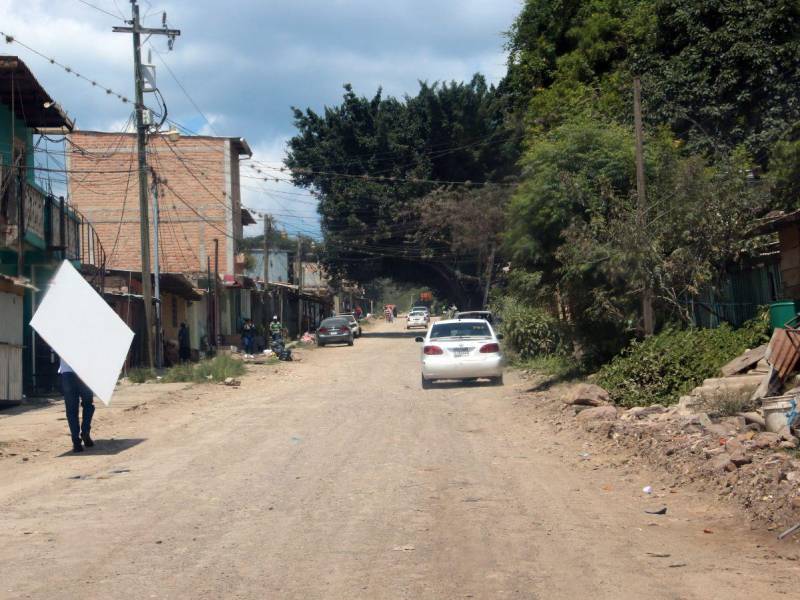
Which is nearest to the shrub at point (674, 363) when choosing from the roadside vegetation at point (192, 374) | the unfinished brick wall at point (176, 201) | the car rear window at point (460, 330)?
the car rear window at point (460, 330)

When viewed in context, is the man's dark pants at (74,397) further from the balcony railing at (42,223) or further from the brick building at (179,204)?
the brick building at (179,204)

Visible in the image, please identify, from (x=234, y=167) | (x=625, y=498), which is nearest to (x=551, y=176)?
(x=625, y=498)

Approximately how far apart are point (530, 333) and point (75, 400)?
17613 mm

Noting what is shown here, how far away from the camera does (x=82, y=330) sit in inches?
499

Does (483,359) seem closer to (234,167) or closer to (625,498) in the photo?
(625,498)

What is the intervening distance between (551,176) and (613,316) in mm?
3242

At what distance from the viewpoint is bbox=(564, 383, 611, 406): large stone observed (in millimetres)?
15627

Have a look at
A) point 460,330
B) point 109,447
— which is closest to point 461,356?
point 460,330

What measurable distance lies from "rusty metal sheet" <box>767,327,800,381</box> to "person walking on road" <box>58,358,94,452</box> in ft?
30.7

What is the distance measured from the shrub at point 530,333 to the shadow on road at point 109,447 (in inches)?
597

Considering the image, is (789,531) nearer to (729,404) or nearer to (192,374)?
(729,404)

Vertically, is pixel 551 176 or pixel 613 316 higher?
pixel 551 176

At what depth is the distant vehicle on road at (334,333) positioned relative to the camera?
157ft

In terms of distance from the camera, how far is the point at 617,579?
6016 mm
